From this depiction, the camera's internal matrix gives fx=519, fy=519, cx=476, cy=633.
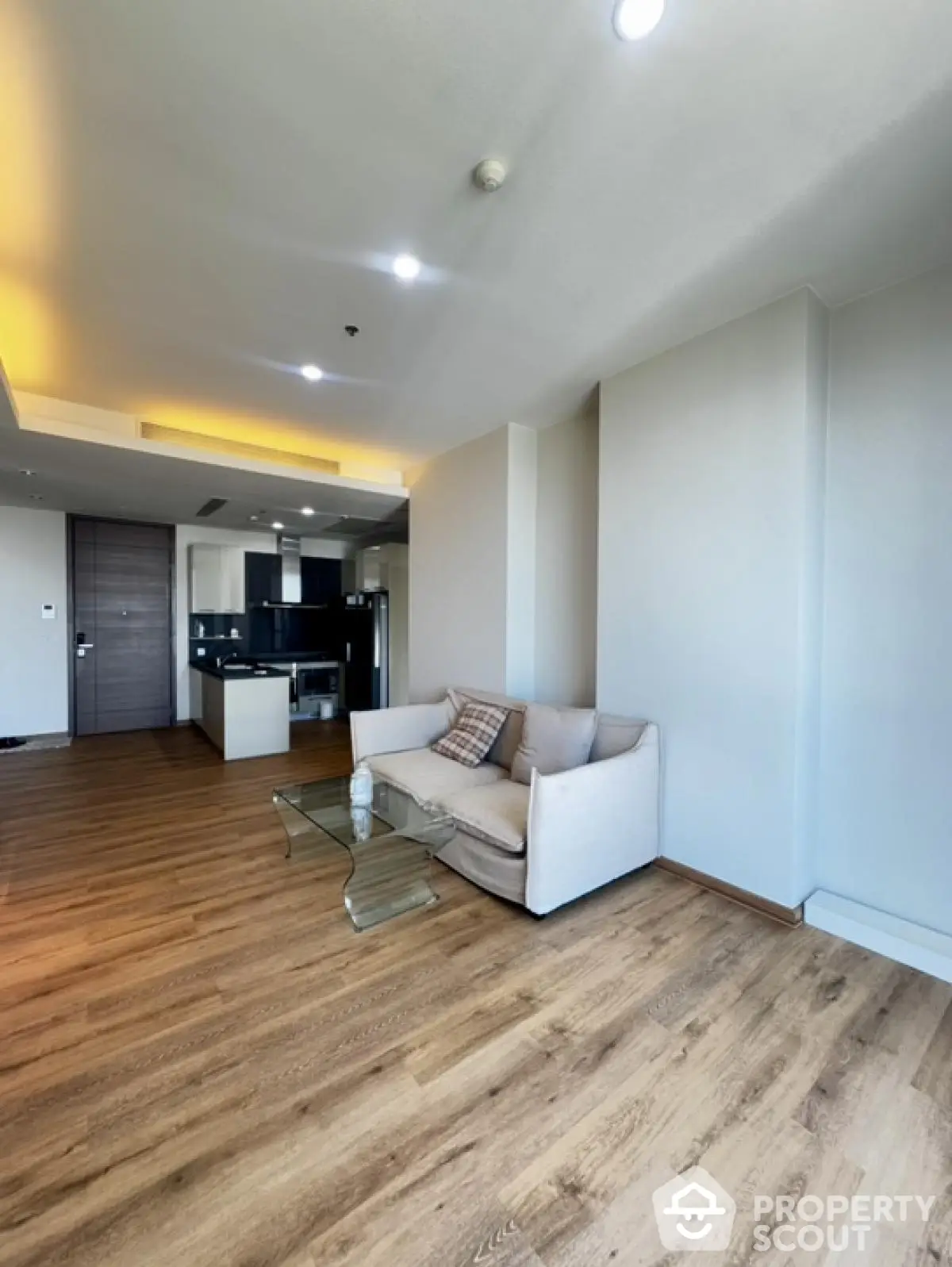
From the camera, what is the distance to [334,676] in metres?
7.66

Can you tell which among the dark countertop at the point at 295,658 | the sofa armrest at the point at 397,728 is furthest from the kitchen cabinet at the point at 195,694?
the sofa armrest at the point at 397,728

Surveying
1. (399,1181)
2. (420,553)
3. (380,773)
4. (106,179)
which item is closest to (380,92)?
(106,179)

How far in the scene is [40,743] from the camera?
18.7 ft

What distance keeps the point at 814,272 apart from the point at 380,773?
→ 3445 mm

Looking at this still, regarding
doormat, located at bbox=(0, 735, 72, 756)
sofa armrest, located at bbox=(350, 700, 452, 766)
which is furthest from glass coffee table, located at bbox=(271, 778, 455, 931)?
doormat, located at bbox=(0, 735, 72, 756)

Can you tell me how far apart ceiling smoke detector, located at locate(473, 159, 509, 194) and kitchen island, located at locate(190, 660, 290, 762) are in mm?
4651

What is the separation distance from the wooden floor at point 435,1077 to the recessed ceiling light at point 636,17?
2872mm

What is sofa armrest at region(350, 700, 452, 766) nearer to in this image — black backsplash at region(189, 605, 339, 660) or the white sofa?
the white sofa

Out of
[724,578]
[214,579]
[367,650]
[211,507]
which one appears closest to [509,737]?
[724,578]

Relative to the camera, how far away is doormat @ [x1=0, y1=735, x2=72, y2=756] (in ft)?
17.8

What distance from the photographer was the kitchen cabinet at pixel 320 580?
297 inches

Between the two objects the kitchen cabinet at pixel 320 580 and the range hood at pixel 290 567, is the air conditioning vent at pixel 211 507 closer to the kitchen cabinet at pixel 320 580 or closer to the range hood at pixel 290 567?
the range hood at pixel 290 567

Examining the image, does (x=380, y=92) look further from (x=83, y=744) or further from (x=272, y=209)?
(x=83, y=744)

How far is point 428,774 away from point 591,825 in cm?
114
